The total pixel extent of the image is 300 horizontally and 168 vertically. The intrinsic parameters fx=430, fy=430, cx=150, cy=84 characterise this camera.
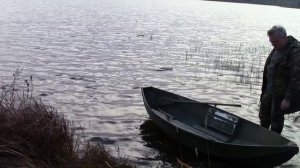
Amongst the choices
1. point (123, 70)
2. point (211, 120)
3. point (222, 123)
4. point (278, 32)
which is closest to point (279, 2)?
point (123, 70)

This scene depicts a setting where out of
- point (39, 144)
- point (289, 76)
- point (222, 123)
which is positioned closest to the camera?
point (39, 144)

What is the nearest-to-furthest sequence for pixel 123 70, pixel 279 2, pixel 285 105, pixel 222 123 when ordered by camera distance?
pixel 285 105 < pixel 222 123 < pixel 123 70 < pixel 279 2

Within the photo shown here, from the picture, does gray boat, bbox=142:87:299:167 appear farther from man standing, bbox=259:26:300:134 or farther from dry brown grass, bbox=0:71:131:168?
dry brown grass, bbox=0:71:131:168

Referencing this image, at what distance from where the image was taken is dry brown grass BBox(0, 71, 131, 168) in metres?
6.06

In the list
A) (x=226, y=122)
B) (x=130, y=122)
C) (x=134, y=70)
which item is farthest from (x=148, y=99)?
(x=134, y=70)

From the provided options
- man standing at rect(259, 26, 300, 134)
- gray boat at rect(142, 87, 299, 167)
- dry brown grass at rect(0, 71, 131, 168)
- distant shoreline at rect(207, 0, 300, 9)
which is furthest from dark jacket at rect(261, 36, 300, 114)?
distant shoreline at rect(207, 0, 300, 9)

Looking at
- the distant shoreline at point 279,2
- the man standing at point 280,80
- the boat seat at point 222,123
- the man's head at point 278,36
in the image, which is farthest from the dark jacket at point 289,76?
the distant shoreline at point 279,2

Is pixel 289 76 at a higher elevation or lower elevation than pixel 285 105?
higher

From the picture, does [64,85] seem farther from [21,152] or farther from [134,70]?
[21,152]

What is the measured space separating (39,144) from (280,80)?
463 cm

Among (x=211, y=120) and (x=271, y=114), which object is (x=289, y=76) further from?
(x=211, y=120)

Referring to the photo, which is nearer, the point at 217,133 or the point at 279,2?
the point at 217,133

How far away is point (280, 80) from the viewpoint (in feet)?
27.1

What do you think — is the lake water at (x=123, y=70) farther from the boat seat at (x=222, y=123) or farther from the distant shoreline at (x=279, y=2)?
the distant shoreline at (x=279, y=2)
